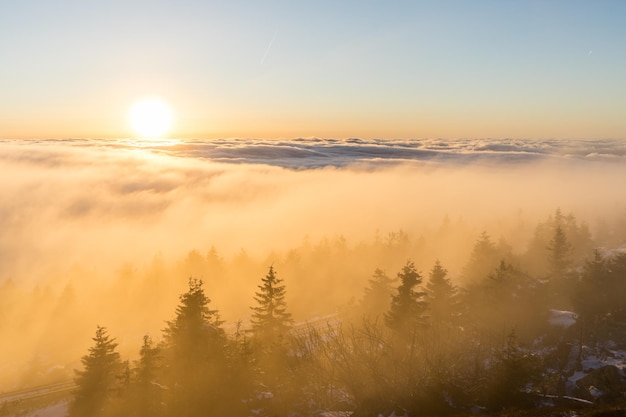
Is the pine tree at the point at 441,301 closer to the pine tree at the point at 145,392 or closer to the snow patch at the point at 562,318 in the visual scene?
the snow patch at the point at 562,318

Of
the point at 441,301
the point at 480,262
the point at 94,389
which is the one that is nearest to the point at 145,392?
the point at 94,389

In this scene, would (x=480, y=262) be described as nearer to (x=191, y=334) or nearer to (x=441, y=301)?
(x=441, y=301)

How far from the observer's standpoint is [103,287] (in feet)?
237

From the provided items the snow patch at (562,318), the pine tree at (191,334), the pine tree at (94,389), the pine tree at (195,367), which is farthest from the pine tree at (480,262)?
the pine tree at (94,389)

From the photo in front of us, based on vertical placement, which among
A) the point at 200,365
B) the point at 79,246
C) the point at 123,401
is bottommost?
the point at 79,246

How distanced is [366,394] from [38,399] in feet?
109

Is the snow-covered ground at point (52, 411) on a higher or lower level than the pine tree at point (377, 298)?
lower

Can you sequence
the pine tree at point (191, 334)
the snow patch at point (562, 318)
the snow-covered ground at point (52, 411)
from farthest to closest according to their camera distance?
1. the snow patch at point (562, 318)
2. the snow-covered ground at point (52, 411)
3. the pine tree at point (191, 334)

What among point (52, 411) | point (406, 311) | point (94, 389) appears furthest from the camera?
point (52, 411)

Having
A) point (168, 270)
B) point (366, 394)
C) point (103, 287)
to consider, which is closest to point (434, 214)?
point (168, 270)

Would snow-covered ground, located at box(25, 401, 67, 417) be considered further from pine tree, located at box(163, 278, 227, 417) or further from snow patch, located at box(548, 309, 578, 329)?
snow patch, located at box(548, 309, 578, 329)

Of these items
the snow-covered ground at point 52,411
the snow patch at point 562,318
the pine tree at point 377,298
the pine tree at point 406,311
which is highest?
the pine tree at point 406,311

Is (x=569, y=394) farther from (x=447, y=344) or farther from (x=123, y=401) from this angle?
(x=123, y=401)

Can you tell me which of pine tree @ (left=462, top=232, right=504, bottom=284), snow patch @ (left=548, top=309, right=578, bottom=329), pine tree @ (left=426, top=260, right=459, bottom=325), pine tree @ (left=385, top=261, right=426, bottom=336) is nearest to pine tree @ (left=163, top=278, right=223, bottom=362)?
pine tree @ (left=385, top=261, right=426, bottom=336)
